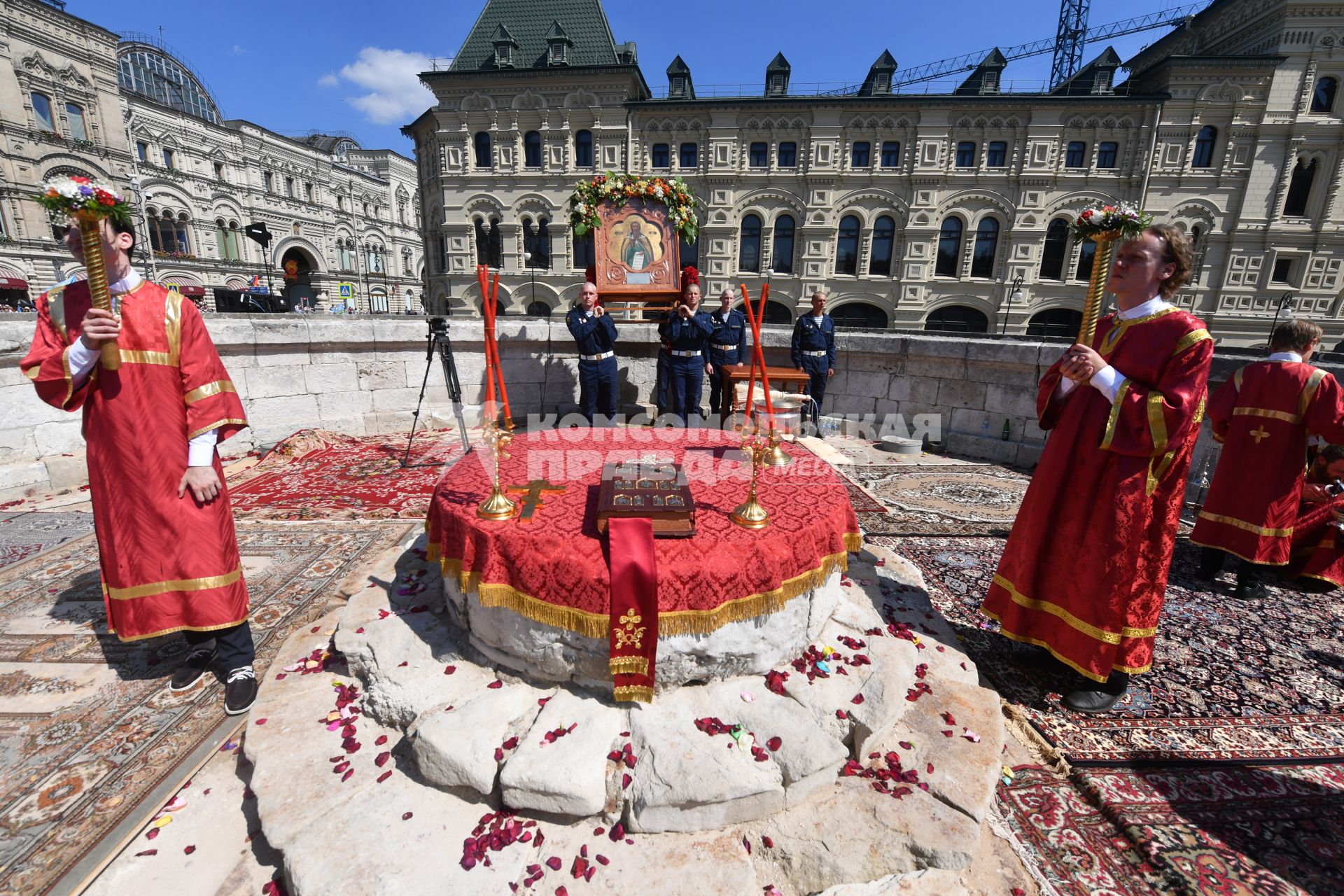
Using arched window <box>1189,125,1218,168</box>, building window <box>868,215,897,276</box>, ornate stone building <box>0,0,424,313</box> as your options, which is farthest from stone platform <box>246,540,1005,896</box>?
arched window <box>1189,125,1218,168</box>

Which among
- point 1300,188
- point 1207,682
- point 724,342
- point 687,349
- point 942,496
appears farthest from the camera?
point 1300,188

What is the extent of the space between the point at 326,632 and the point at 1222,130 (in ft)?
105

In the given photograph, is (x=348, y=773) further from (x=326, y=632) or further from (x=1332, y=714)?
(x=1332, y=714)

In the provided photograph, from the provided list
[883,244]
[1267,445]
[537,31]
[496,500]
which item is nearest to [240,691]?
[496,500]

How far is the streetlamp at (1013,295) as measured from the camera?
72.1 feet

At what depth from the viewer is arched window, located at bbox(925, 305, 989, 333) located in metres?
23.4

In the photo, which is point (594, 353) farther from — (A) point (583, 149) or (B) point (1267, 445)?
(A) point (583, 149)

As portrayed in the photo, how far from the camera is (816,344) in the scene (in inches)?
284

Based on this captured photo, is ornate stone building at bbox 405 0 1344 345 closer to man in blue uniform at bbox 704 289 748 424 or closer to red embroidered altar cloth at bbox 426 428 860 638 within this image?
man in blue uniform at bbox 704 289 748 424

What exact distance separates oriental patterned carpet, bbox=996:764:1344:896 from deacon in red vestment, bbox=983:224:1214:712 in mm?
504

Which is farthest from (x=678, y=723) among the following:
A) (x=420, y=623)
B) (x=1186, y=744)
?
(x=1186, y=744)

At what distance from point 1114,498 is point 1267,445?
8.21 feet

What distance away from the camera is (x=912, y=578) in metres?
3.92

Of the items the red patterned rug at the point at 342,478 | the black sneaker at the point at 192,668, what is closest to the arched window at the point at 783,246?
the red patterned rug at the point at 342,478
